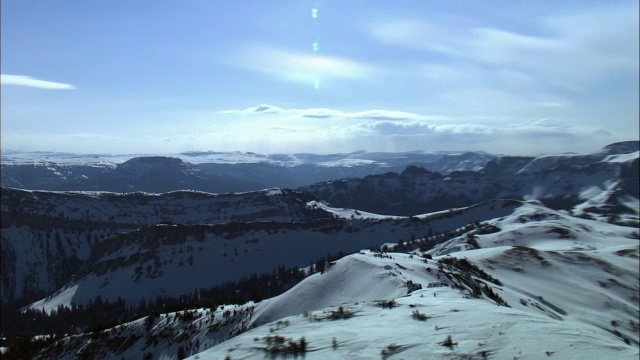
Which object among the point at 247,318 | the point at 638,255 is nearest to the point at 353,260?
the point at 247,318

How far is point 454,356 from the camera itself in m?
20.1

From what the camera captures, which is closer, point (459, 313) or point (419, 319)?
point (419, 319)

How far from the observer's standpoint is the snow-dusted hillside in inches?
854

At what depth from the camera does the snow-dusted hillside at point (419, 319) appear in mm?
21703

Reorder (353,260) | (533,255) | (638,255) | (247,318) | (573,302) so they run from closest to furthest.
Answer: (247,318) < (353,260) < (573,302) < (533,255) < (638,255)

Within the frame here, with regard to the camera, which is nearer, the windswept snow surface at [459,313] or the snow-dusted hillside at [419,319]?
the windswept snow surface at [459,313]

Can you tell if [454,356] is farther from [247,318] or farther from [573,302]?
[573,302]

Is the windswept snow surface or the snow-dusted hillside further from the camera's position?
the snow-dusted hillside

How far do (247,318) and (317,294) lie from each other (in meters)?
8.11

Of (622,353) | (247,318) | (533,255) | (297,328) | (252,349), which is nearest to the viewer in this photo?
(622,353)

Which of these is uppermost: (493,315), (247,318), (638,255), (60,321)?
(493,315)

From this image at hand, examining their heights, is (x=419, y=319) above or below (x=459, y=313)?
below

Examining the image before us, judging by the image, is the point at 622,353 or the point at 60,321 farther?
the point at 60,321

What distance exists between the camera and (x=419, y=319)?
27.2 m
